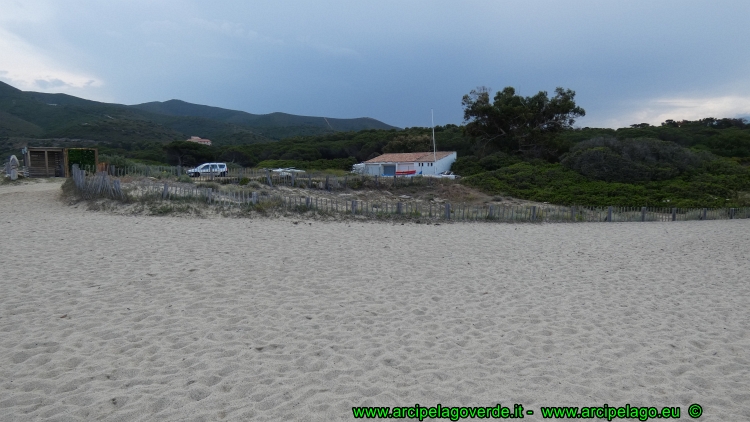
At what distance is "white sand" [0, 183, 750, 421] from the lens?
3211 millimetres

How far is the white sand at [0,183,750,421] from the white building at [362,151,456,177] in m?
26.5

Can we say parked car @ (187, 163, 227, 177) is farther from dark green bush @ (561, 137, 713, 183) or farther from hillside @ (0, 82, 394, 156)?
hillside @ (0, 82, 394, 156)

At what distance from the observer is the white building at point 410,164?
3550cm

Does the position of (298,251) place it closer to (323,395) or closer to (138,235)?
Answer: (138,235)

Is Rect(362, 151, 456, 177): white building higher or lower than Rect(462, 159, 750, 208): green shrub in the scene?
higher

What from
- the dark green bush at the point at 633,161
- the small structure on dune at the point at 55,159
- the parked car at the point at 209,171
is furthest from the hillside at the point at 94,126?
the dark green bush at the point at 633,161

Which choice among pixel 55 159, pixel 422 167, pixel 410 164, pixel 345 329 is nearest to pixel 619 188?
pixel 422 167

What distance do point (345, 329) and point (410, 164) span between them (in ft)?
106

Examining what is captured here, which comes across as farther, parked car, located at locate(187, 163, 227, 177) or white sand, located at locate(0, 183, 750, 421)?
parked car, located at locate(187, 163, 227, 177)

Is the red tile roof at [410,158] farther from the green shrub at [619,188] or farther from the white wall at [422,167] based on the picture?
the green shrub at [619,188]

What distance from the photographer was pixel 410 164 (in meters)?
36.2

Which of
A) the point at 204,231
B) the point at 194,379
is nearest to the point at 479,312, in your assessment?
the point at 194,379

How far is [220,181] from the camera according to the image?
20922mm

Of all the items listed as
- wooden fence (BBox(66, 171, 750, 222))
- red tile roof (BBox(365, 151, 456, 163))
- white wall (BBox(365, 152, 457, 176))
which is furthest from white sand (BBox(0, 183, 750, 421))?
red tile roof (BBox(365, 151, 456, 163))
